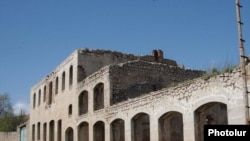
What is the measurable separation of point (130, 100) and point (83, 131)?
28.3ft

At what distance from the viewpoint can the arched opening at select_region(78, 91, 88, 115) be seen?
26861 millimetres

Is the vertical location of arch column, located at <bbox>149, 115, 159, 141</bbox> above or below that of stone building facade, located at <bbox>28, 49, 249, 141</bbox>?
below

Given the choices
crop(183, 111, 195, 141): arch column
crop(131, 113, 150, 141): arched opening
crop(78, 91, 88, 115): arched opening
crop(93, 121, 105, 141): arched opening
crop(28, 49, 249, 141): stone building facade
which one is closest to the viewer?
crop(28, 49, 249, 141): stone building facade

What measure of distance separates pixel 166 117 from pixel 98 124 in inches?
306

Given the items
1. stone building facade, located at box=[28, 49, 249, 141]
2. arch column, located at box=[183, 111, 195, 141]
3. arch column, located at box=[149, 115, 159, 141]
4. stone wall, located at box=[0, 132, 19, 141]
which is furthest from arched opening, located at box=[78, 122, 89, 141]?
stone wall, located at box=[0, 132, 19, 141]

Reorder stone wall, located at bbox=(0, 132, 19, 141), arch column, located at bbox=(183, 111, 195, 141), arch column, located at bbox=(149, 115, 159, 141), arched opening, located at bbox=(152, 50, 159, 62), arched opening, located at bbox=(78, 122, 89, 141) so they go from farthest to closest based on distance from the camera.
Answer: stone wall, located at bbox=(0, 132, 19, 141)
arched opening, located at bbox=(152, 50, 159, 62)
arched opening, located at bbox=(78, 122, 89, 141)
arch column, located at bbox=(149, 115, 159, 141)
arch column, located at bbox=(183, 111, 195, 141)

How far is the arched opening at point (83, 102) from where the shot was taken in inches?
1058

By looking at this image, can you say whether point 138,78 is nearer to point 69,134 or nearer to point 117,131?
point 117,131

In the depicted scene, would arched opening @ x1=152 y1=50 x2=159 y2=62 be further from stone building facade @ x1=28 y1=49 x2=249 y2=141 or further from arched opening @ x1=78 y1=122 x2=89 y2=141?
arched opening @ x1=78 y1=122 x2=89 y2=141

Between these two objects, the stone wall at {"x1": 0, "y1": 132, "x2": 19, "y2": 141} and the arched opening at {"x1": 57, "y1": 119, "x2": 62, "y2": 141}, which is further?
the stone wall at {"x1": 0, "y1": 132, "x2": 19, "y2": 141}

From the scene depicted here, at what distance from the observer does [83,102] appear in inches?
1068

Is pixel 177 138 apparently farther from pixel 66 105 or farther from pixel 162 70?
pixel 66 105

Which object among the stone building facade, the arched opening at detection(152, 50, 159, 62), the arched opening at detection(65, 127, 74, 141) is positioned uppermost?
the arched opening at detection(152, 50, 159, 62)

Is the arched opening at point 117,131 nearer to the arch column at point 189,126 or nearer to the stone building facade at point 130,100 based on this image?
the stone building facade at point 130,100
